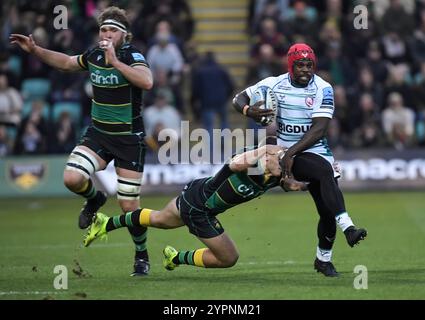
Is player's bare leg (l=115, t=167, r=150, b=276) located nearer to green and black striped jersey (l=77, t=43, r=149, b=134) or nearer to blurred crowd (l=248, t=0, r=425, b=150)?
green and black striped jersey (l=77, t=43, r=149, b=134)

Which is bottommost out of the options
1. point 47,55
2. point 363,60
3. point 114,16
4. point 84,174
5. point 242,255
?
point 242,255

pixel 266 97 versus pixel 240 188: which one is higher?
pixel 266 97

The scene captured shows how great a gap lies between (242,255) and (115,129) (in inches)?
109

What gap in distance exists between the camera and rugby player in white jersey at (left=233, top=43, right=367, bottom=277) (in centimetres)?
1071

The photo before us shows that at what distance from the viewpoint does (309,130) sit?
1094cm

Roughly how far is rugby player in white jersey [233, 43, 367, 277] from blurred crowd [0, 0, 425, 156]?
10772 millimetres

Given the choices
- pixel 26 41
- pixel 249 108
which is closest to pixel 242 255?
pixel 249 108

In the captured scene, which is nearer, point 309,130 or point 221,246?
point 221,246

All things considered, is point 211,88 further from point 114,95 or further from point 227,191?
point 227,191

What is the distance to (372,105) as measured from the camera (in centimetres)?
2294

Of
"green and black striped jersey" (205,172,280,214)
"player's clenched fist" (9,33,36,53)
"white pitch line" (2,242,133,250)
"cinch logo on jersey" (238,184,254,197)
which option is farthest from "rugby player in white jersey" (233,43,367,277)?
"white pitch line" (2,242,133,250)

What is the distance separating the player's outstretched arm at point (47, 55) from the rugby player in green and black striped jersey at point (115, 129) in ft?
0.12

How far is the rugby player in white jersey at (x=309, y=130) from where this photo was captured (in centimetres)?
1071

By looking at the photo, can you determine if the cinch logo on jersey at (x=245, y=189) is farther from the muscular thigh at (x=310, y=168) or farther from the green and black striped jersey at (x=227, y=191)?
the muscular thigh at (x=310, y=168)
